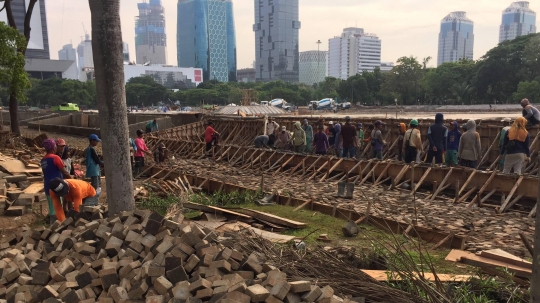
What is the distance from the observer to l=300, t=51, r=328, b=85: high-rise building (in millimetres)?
150500

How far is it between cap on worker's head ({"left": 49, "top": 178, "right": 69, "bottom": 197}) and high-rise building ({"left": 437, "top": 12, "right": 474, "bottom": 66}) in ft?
582

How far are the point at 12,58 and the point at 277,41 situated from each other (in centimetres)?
13359

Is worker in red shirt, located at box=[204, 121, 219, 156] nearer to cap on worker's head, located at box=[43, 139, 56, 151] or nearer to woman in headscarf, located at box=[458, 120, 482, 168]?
woman in headscarf, located at box=[458, 120, 482, 168]

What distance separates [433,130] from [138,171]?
296 inches

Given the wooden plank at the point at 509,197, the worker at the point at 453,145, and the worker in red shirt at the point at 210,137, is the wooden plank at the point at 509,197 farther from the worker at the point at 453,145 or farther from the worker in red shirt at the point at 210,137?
the worker in red shirt at the point at 210,137

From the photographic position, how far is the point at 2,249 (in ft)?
18.0

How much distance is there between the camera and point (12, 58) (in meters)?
15.6

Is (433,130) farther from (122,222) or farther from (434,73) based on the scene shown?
(434,73)

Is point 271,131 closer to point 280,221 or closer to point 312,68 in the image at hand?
point 280,221

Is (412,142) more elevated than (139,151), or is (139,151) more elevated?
(412,142)

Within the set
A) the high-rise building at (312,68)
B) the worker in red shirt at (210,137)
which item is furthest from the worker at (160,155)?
the high-rise building at (312,68)

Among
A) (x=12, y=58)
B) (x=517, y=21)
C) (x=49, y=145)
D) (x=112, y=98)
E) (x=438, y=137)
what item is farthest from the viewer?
(x=517, y=21)

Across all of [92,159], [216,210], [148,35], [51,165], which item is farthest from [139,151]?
[148,35]

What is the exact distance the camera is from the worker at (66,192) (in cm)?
611
